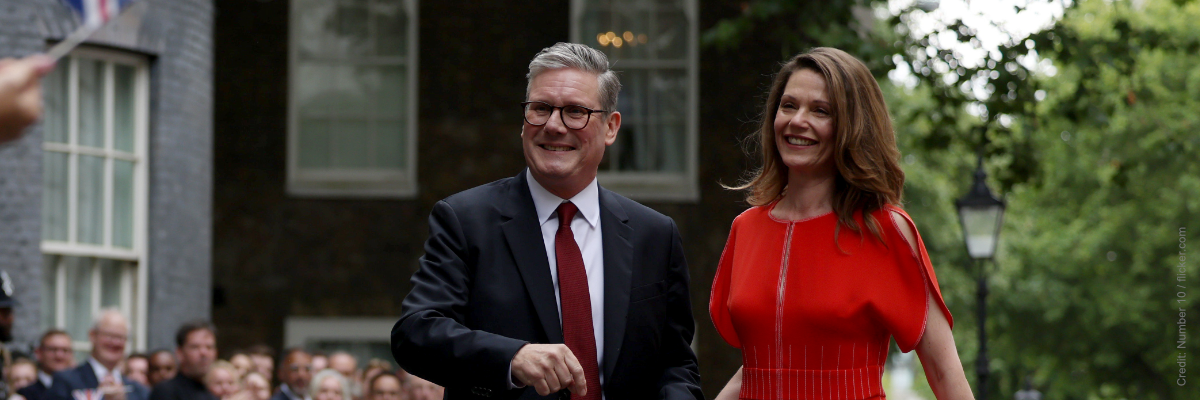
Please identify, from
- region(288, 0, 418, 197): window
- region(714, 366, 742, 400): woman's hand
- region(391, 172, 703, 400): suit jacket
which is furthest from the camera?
region(288, 0, 418, 197): window

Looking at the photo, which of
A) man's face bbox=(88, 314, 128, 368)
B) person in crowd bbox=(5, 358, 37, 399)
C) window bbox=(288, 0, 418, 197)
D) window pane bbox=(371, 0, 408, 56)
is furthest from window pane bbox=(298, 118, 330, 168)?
person in crowd bbox=(5, 358, 37, 399)

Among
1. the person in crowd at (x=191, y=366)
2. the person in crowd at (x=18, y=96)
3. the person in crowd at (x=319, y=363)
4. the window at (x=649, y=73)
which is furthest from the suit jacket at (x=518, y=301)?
the window at (x=649, y=73)

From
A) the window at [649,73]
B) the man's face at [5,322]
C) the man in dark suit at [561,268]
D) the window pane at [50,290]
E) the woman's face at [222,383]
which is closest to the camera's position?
the man in dark suit at [561,268]

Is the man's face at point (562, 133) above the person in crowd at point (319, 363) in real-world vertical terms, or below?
above

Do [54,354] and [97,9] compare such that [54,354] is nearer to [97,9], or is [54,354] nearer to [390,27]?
[97,9]

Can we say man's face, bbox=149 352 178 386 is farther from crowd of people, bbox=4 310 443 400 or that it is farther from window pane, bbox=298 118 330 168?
window pane, bbox=298 118 330 168

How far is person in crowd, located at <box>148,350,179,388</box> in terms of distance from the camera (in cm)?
962

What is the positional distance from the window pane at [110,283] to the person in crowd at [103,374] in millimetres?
2193

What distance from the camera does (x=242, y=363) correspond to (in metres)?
10.3

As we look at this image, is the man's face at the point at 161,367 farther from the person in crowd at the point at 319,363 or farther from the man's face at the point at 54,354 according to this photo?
the person in crowd at the point at 319,363

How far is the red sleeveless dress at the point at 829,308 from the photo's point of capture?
12.4 ft

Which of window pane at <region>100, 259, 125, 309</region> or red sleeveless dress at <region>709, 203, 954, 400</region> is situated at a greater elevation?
red sleeveless dress at <region>709, 203, 954, 400</region>

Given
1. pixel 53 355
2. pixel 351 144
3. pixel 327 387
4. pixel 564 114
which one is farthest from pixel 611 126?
pixel 351 144

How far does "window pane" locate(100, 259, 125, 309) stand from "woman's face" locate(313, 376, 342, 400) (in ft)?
8.23
